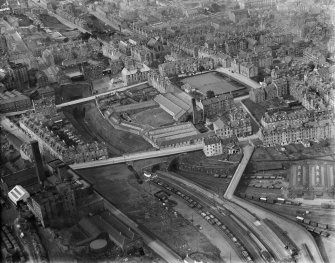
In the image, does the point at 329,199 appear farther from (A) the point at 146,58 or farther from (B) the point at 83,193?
(A) the point at 146,58

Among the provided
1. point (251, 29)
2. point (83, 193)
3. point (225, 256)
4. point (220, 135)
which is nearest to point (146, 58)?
point (251, 29)

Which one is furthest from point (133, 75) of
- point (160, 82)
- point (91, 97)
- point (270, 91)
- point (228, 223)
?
point (228, 223)

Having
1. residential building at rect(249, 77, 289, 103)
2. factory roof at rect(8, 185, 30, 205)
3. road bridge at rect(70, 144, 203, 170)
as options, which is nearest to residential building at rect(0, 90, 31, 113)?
road bridge at rect(70, 144, 203, 170)

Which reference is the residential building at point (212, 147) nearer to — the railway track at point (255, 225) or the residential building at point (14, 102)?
the railway track at point (255, 225)

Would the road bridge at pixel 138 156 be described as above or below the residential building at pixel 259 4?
below

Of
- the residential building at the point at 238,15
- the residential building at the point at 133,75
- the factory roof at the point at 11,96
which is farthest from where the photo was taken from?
the residential building at the point at 238,15

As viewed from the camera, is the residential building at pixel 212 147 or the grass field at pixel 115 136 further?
the grass field at pixel 115 136

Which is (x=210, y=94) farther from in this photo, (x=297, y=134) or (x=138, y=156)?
(x=138, y=156)

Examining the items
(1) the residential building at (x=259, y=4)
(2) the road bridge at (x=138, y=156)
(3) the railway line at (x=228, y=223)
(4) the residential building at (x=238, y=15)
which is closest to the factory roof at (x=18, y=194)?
(2) the road bridge at (x=138, y=156)
